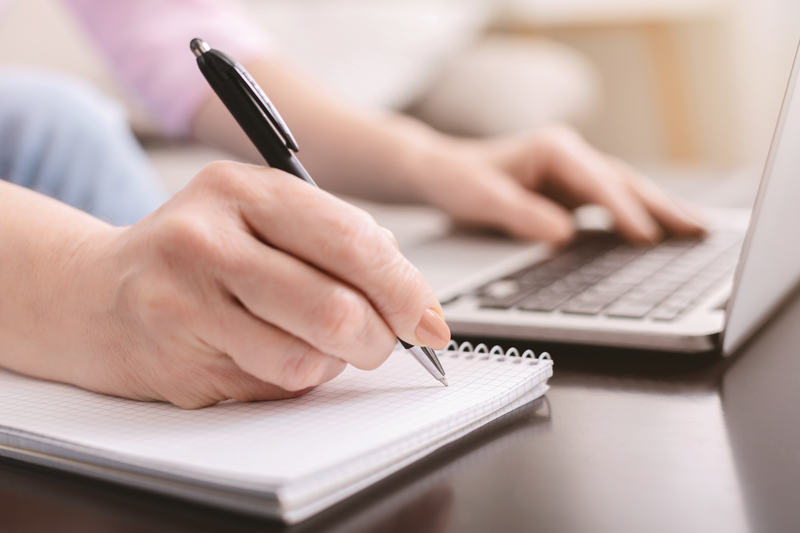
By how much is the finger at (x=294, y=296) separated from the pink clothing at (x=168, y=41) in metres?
0.59

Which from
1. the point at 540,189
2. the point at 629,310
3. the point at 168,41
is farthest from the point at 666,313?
the point at 168,41

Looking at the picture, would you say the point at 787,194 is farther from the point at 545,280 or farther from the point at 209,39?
the point at 209,39

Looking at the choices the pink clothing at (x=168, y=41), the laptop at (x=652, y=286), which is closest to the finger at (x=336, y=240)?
the laptop at (x=652, y=286)

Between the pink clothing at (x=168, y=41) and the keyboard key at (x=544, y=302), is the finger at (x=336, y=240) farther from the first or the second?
the pink clothing at (x=168, y=41)

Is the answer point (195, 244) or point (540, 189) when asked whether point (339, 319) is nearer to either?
point (195, 244)

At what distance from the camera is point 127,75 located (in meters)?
0.88

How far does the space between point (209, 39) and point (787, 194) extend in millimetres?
654

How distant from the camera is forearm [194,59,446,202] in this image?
0.80m

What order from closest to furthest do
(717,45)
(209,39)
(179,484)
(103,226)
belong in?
(179,484) → (103,226) → (209,39) → (717,45)

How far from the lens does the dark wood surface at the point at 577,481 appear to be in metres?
0.22

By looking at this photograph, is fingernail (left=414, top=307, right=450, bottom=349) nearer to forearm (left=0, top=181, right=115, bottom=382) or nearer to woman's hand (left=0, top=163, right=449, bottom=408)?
woman's hand (left=0, top=163, right=449, bottom=408)

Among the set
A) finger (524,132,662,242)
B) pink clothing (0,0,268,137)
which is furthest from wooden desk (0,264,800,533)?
pink clothing (0,0,268,137)

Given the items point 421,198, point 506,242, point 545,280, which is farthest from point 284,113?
point 545,280

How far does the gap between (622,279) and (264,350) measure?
31 centimetres
